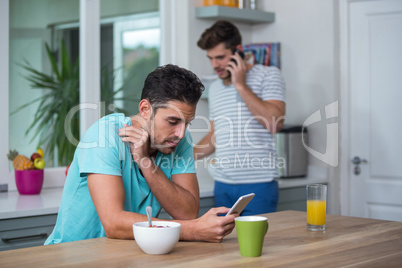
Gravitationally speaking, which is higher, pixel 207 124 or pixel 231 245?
pixel 207 124

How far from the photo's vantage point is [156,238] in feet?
4.36

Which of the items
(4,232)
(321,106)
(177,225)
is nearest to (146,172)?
(177,225)

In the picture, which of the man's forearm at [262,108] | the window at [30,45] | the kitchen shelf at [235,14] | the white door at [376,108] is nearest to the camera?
the man's forearm at [262,108]

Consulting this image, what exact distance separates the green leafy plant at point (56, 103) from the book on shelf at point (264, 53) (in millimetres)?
1301

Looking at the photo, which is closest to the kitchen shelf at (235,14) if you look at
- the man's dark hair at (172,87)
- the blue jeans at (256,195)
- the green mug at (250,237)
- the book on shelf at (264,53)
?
the book on shelf at (264,53)

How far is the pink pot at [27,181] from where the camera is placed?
110 inches

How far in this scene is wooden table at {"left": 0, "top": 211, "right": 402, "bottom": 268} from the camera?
1276 millimetres

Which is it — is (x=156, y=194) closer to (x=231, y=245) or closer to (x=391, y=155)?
(x=231, y=245)

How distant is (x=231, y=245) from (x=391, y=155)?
2305mm

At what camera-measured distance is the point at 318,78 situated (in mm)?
3723

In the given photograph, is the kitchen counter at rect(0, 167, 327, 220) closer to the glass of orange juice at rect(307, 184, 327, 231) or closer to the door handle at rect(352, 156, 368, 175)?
the door handle at rect(352, 156, 368, 175)

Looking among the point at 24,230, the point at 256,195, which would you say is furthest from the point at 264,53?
the point at 24,230

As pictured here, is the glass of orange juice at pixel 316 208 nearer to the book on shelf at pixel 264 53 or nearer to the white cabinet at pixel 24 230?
the white cabinet at pixel 24 230

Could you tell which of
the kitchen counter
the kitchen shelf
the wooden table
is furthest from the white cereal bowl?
the kitchen shelf
